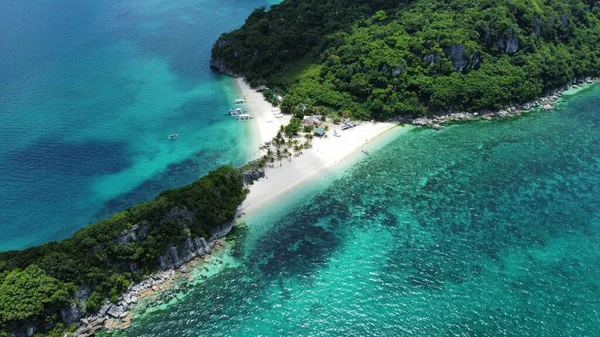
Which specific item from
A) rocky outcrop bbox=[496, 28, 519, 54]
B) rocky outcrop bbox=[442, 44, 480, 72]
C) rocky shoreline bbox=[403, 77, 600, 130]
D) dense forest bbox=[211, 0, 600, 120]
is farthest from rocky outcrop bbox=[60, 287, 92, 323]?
rocky outcrop bbox=[496, 28, 519, 54]

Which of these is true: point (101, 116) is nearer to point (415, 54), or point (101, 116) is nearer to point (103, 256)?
point (103, 256)

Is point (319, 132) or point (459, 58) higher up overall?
point (459, 58)

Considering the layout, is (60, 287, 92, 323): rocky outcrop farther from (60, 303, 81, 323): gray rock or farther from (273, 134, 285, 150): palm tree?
(273, 134, 285, 150): palm tree

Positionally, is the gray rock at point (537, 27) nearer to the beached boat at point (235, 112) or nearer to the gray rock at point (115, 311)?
the beached boat at point (235, 112)

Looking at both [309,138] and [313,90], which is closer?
[309,138]

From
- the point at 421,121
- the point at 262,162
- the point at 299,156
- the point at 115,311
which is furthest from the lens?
the point at 421,121

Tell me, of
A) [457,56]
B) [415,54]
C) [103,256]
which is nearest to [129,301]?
[103,256]
